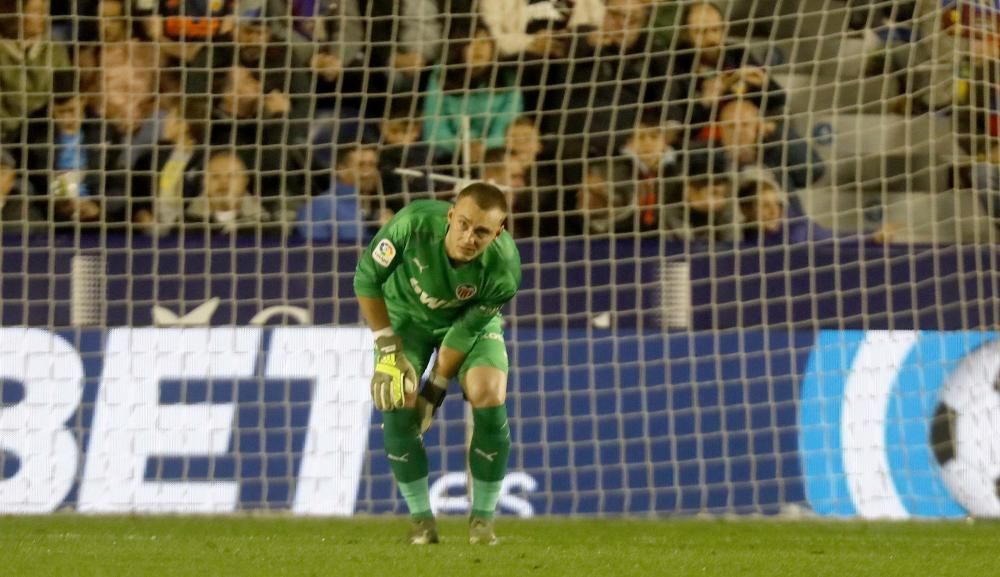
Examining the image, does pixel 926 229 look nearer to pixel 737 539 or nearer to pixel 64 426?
pixel 737 539

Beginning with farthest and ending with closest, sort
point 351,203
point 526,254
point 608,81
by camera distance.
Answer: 1. point 608,81
2. point 351,203
3. point 526,254

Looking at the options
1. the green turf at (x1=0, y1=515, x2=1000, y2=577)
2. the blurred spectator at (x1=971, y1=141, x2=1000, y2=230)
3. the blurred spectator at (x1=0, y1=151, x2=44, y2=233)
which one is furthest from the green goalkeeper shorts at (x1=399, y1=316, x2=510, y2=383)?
the blurred spectator at (x1=971, y1=141, x2=1000, y2=230)

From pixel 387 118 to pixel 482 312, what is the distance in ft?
10.4

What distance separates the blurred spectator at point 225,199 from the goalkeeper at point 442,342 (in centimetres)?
267

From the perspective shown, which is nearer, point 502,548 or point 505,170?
point 502,548

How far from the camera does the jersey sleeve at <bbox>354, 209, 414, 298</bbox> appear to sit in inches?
218

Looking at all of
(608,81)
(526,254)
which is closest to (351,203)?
(526,254)

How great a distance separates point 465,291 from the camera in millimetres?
5688

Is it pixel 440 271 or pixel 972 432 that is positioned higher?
pixel 440 271

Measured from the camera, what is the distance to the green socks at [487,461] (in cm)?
572

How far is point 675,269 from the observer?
25.7 ft

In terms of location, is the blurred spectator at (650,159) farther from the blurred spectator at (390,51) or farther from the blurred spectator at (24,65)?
the blurred spectator at (24,65)

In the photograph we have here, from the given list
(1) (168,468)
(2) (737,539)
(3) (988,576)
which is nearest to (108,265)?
(1) (168,468)

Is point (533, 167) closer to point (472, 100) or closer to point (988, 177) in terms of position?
point (472, 100)
